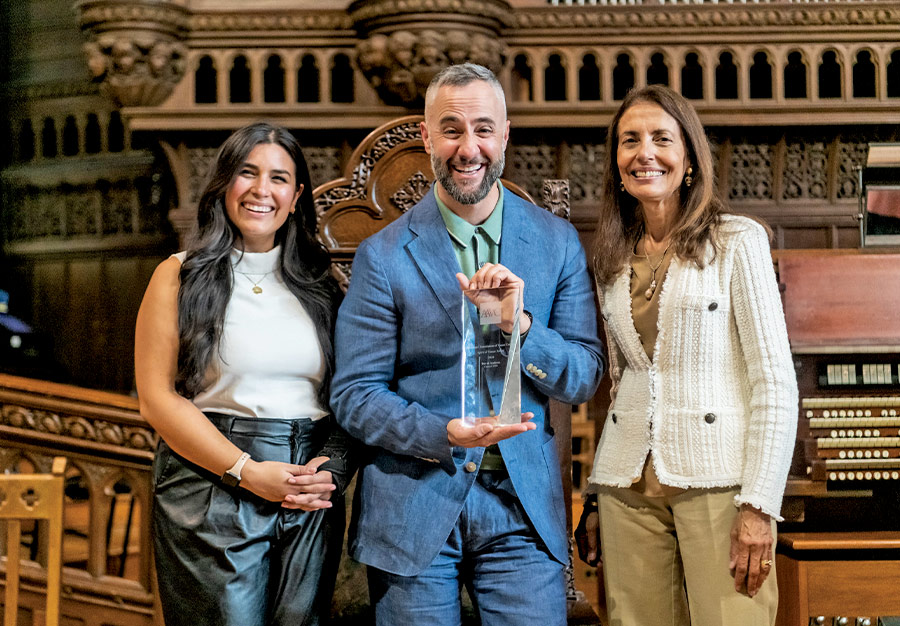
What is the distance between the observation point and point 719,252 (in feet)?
6.57

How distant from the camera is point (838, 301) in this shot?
2.64 meters

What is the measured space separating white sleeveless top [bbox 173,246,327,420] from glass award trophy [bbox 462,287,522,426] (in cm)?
41

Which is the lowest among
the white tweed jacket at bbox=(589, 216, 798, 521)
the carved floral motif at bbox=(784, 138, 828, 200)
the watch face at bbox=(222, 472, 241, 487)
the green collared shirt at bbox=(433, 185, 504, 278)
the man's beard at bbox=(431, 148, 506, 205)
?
the watch face at bbox=(222, 472, 241, 487)

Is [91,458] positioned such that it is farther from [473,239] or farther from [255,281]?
[473,239]

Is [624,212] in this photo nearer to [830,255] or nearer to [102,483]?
[830,255]

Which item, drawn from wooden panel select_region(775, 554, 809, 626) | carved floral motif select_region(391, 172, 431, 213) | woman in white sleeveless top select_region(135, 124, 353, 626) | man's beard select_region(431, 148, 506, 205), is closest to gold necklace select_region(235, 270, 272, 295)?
woman in white sleeveless top select_region(135, 124, 353, 626)

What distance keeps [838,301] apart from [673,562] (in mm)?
1060

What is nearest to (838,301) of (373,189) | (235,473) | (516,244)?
(516,244)

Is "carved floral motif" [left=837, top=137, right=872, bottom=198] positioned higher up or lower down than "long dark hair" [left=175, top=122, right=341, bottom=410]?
higher up

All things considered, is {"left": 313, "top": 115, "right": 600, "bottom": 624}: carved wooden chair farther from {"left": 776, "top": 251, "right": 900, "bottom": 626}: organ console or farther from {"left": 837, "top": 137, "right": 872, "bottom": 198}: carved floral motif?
{"left": 837, "top": 137, "right": 872, "bottom": 198}: carved floral motif

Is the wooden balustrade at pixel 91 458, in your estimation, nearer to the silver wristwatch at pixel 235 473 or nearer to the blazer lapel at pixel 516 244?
the silver wristwatch at pixel 235 473

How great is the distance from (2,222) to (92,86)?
114 centimetres

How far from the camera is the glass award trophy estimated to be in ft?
5.79

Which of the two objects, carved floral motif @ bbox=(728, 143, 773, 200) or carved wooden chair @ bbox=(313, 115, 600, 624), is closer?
carved wooden chair @ bbox=(313, 115, 600, 624)
